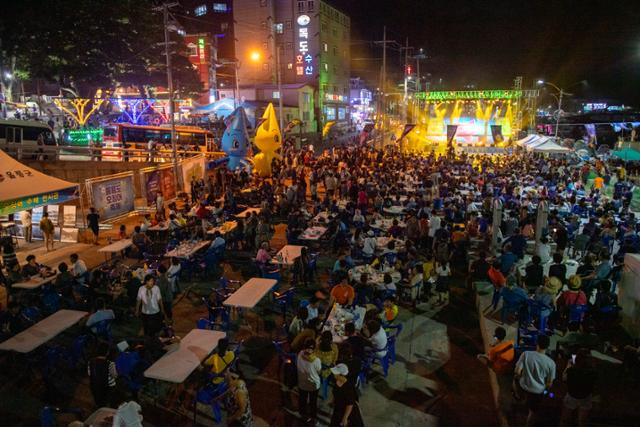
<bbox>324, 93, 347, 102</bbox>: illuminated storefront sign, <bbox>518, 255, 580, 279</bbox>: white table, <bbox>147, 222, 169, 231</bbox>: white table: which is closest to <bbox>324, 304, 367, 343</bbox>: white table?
<bbox>518, 255, 580, 279</bbox>: white table

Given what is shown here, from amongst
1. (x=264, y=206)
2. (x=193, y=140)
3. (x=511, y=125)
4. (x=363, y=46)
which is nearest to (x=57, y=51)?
(x=193, y=140)

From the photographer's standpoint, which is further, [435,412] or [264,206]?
[264,206]

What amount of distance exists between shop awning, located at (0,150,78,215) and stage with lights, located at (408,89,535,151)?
38268 mm

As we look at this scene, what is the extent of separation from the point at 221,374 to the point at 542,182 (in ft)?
70.3

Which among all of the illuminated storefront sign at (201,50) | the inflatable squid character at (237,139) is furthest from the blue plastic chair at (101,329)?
the illuminated storefront sign at (201,50)

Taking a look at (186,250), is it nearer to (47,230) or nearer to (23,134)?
(47,230)

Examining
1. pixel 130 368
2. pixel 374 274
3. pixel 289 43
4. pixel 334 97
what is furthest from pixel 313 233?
pixel 334 97

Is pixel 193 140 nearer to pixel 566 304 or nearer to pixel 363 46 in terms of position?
pixel 566 304

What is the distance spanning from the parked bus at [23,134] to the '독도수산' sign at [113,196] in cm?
812

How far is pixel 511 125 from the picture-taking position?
47125 millimetres

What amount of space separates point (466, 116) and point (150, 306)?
48203 mm

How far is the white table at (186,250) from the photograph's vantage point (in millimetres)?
11352

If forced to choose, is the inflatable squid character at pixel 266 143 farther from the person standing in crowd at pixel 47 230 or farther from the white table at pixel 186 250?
the white table at pixel 186 250

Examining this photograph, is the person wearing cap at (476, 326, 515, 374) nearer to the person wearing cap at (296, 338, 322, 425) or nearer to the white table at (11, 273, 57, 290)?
the person wearing cap at (296, 338, 322, 425)
